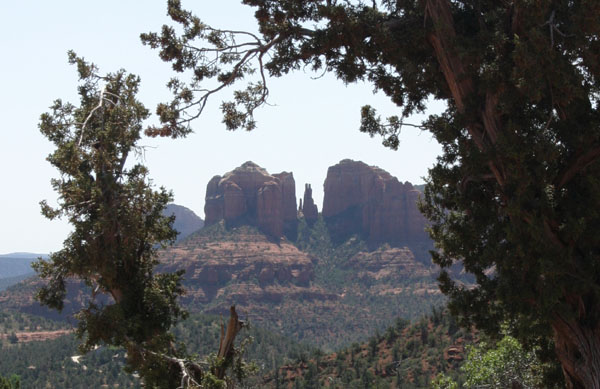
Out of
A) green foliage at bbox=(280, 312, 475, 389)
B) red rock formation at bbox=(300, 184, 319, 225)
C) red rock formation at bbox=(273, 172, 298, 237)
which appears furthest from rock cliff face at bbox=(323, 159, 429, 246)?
green foliage at bbox=(280, 312, 475, 389)

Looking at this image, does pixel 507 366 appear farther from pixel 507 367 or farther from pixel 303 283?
pixel 303 283

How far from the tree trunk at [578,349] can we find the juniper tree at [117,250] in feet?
18.7

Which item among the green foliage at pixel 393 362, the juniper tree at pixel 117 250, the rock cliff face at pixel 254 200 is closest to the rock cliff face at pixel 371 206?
the rock cliff face at pixel 254 200

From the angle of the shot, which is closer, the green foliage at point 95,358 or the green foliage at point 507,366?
the green foliage at point 507,366

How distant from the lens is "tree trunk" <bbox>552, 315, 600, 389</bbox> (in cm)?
838

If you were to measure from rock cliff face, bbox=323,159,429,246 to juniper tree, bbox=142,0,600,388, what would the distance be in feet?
487

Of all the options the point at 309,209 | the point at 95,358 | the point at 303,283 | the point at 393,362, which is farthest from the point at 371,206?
the point at 393,362

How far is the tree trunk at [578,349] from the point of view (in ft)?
27.5

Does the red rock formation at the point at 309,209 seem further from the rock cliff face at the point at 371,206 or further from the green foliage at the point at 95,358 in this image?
the green foliage at the point at 95,358

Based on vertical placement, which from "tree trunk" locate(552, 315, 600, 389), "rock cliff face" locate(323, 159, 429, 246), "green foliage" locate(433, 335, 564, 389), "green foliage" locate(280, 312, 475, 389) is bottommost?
"green foliage" locate(280, 312, 475, 389)

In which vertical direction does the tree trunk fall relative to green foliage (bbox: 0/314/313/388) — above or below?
above

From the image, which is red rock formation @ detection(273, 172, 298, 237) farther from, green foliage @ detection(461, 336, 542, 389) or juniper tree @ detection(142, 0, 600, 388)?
juniper tree @ detection(142, 0, 600, 388)

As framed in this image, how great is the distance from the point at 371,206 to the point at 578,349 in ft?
518

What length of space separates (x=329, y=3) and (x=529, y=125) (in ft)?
13.3
